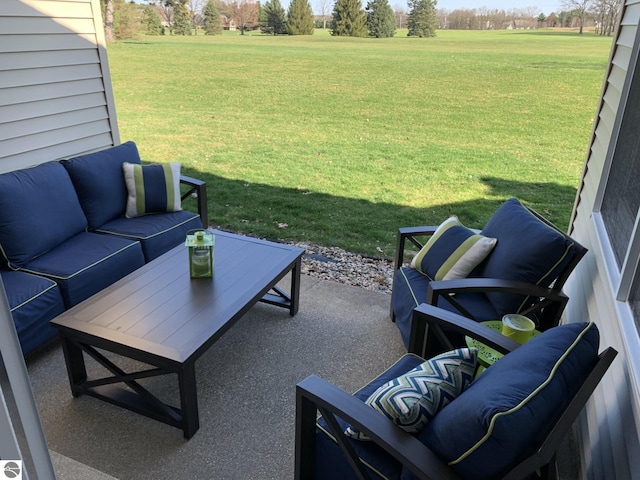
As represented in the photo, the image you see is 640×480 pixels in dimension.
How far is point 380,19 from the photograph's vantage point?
64.2ft

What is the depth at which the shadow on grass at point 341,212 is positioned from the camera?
4.35 metres

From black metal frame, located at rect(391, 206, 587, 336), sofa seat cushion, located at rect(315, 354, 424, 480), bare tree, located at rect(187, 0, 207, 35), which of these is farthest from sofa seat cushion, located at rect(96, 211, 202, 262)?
bare tree, located at rect(187, 0, 207, 35)

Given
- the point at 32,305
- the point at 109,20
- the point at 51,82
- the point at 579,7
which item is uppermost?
the point at 579,7

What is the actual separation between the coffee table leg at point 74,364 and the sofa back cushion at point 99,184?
4.19ft

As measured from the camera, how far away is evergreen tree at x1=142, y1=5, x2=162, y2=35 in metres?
19.6

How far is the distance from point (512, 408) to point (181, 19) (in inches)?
887

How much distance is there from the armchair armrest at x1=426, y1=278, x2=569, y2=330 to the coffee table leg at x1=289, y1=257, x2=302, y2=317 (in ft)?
3.03

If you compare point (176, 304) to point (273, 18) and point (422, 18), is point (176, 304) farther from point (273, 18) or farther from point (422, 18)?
point (273, 18)

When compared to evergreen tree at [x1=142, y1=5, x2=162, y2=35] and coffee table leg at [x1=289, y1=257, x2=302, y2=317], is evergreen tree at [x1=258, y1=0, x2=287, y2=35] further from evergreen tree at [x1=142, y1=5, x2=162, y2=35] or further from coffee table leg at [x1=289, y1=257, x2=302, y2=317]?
coffee table leg at [x1=289, y1=257, x2=302, y2=317]

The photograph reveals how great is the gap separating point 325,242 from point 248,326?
1.41 metres

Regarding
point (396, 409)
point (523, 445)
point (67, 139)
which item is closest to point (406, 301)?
point (396, 409)

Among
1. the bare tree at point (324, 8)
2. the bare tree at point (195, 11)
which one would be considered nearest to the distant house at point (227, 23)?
the bare tree at point (195, 11)

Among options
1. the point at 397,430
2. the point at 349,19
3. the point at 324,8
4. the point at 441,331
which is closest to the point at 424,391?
the point at 397,430

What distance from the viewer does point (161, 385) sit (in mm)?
2477
